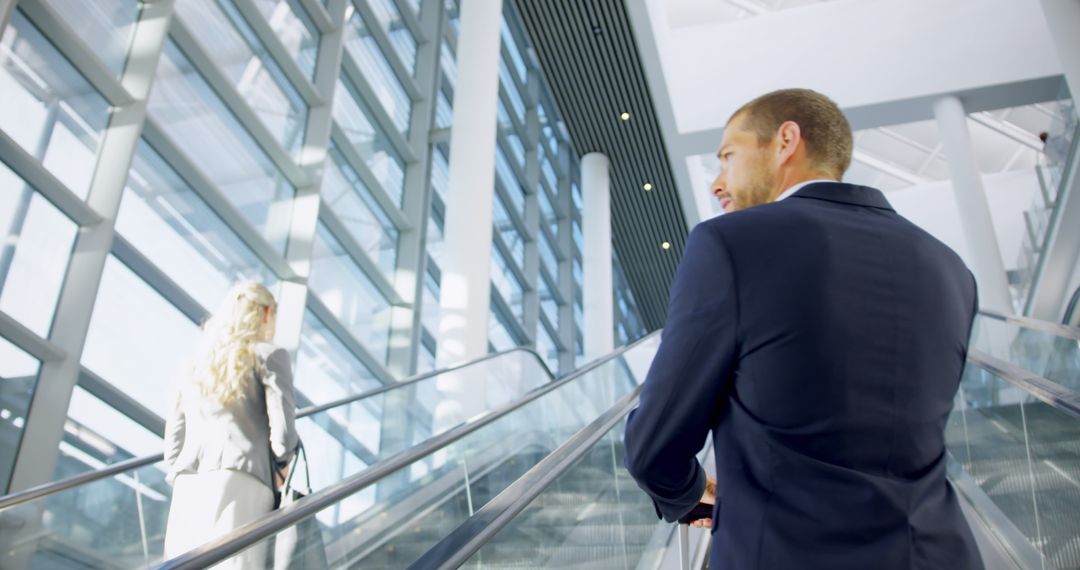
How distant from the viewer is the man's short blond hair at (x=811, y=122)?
1506 mm

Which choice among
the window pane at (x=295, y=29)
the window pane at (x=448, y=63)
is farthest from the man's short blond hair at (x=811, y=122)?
the window pane at (x=448, y=63)

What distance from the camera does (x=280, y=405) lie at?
359 centimetres

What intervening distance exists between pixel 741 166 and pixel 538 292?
1621 centimetres

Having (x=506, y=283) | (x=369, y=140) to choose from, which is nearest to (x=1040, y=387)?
(x=369, y=140)

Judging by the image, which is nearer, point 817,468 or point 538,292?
point 817,468

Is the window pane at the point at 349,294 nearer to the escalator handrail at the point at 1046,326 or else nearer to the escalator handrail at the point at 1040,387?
the escalator handrail at the point at 1046,326

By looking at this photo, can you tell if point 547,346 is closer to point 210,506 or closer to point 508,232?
point 508,232

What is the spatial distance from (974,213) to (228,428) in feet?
42.5

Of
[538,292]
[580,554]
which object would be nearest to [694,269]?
[580,554]

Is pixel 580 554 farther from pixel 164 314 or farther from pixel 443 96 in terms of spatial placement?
pixel 443 96

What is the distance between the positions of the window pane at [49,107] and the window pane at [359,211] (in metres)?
3.50

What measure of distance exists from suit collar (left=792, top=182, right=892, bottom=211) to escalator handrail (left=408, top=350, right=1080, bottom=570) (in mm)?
1211

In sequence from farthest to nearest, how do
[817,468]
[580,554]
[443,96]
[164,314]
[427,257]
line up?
[443,96], [427,257], [164,314], [580,554], [817,468]

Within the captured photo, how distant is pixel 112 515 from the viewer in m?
4.05
